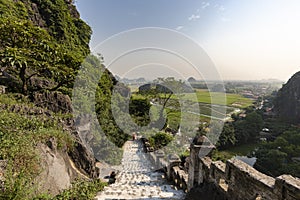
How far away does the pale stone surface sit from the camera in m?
5.50

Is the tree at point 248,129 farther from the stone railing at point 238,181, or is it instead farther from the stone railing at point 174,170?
the stone railing at point 238,181

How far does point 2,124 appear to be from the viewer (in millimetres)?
4871

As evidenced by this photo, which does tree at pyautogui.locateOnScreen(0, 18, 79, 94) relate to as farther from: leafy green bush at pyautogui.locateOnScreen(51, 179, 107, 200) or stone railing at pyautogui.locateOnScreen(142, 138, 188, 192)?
stone railing at pyautogui.locateOnScreen(142, 138, 188, 192)

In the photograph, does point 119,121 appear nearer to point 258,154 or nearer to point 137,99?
point 137,99

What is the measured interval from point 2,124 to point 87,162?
9.26 feet

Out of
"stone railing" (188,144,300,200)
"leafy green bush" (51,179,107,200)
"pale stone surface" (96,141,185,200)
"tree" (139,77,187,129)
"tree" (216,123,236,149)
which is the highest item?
"tree" (139,77,187,129)

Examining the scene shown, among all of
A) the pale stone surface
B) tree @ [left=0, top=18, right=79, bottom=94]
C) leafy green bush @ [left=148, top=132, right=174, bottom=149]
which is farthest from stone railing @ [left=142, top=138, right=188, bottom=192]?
tree @ [left=0, top=18, right=79, bottom=94]

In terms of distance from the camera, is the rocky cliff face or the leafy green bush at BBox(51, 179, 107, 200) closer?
the leafy green bush at BBox(51, 179, 107, 200)

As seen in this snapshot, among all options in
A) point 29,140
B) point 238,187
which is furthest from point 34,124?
point 238,187

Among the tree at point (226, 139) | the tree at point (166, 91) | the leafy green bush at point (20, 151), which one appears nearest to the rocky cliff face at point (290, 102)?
the tree at point (226, 139)

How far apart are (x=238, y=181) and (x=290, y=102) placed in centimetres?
6662

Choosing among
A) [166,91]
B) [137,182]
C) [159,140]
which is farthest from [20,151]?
[166,91]

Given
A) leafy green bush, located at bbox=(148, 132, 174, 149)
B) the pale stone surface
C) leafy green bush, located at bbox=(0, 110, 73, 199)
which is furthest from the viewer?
leafy green bush, located at bbox=(148, 132, 174, 149)

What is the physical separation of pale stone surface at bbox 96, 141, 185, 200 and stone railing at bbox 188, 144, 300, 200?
3.38ft
